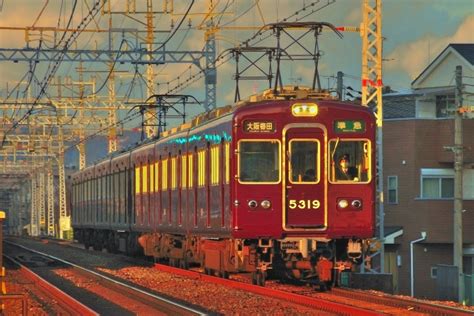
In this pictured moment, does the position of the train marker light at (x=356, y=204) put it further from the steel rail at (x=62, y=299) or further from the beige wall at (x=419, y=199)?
the beige wall at (x=419, y=199)

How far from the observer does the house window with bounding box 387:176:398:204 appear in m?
35.8

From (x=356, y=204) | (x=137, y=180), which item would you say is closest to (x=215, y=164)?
(x=356, y=204)

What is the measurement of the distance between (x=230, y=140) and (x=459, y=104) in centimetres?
1103

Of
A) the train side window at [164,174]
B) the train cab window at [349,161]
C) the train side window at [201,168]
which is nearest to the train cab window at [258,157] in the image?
the train cab window at [349,161]

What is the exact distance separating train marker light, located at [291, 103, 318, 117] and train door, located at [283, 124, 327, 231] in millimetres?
196

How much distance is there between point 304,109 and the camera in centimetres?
1700

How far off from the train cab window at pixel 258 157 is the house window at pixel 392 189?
64.2ft

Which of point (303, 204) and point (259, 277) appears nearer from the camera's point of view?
point (303, 204)

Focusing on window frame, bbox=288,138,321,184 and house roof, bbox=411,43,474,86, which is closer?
window frame, bbox=288,138,321,184

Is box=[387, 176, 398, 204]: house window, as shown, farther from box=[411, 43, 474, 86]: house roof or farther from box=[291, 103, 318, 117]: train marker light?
box=[291, 103, 318, 117]: train marker light

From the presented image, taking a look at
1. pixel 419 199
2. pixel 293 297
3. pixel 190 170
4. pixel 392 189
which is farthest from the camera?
pixel 392 189

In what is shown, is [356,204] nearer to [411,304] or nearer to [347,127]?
[347,127]

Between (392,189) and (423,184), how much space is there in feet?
3.78

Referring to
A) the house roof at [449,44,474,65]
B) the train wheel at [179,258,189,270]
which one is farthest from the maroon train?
the house roof at [449,44,474,65]
